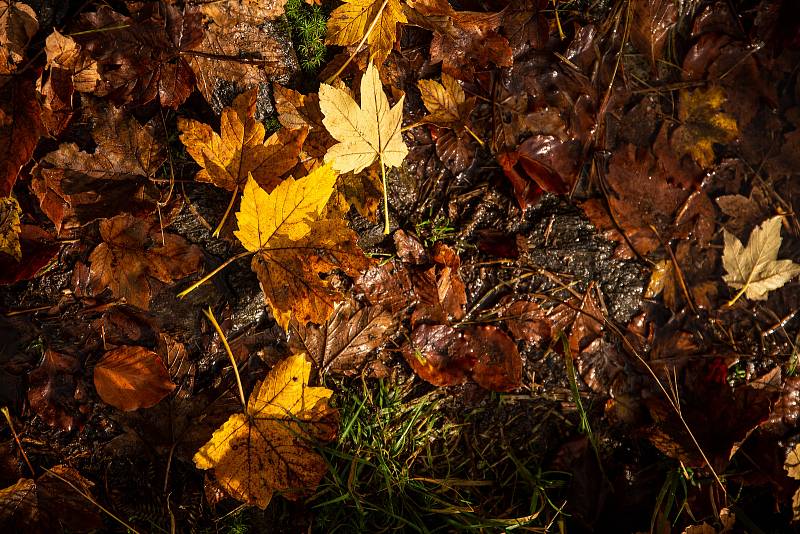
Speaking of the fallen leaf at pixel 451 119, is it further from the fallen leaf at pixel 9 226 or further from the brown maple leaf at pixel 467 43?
the fallen leaf at pixel 9 226

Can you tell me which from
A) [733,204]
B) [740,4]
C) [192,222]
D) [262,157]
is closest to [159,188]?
[192,222]

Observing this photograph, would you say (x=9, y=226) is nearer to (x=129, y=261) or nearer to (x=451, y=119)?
(x=129, y=261)

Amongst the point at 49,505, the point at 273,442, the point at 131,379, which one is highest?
the point at 131,379

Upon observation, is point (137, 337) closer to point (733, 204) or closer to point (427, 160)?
point (427, 160)

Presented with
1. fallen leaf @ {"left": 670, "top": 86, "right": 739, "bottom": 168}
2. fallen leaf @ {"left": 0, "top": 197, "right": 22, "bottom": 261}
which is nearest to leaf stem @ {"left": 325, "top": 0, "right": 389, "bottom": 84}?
fallen leaf @ {"left": 0, "top": 197, "right": 22, "bottom": 261}

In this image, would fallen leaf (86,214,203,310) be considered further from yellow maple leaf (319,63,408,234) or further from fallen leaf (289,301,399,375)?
yellow maple leaf (319,63,408,234)

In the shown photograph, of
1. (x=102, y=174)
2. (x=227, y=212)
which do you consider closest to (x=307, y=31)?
(x=227, y=212)
